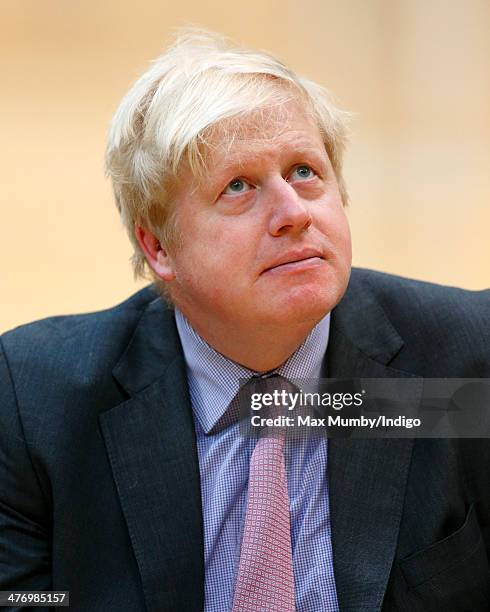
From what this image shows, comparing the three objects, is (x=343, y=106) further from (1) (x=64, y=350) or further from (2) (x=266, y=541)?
(2) (x=266, y=541)

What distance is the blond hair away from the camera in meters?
1.65

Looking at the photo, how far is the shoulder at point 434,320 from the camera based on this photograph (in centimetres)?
174

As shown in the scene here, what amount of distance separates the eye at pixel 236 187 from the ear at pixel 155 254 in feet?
0.74

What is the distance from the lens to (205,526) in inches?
65.7

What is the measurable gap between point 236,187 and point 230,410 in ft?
1.49

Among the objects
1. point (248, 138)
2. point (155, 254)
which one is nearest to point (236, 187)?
point (248, 138)

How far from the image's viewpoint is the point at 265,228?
1.61 metres

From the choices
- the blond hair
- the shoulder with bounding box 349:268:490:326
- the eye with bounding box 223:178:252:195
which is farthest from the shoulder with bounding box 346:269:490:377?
the eye with bounding box 223:178:252:195

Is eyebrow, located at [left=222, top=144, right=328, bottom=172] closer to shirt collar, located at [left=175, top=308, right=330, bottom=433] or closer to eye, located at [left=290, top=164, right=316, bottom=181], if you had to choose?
eye, located at [left=290, top=164, right=316, bottom=181]

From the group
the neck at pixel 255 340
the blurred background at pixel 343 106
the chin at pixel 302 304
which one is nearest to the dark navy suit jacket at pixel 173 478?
the neck at pixel 255 340

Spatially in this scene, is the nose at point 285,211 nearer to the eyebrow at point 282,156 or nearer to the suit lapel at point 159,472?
the eyebrow at point 282,156

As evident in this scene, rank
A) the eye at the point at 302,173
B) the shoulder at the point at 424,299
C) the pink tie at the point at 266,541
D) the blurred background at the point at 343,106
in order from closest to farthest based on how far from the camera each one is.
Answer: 1. the pink tie at the point at 266,541
2. the eye at the point at 302,173
3. the shoulder at the point at 424,299
4. the blurred background at the point at 343,106

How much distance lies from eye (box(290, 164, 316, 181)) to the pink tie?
520 millimetres

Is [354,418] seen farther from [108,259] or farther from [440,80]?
[440,80]
